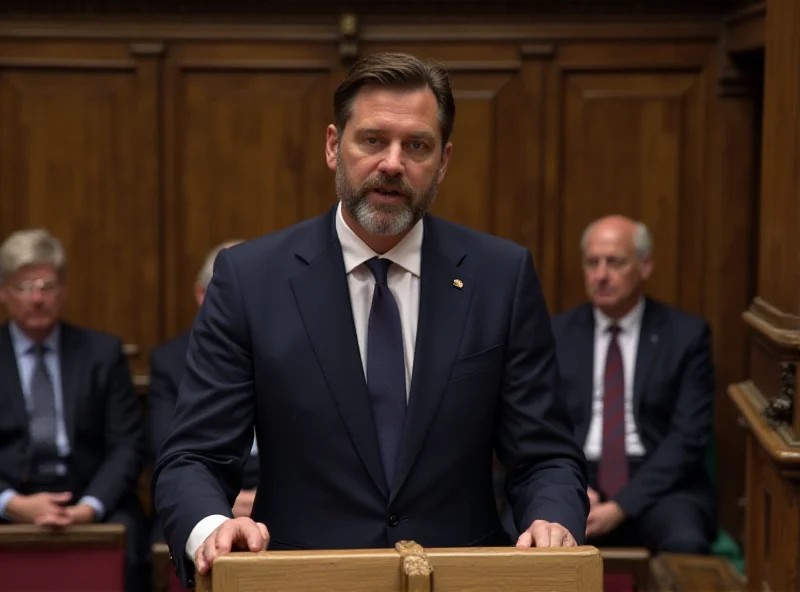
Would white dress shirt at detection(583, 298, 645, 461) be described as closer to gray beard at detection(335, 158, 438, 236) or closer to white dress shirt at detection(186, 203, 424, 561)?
white dress shirt at detection(186, 203, 424, 561)

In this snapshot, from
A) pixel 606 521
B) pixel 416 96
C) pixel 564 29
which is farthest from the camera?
pixel 564 29

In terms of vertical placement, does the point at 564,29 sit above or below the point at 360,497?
above

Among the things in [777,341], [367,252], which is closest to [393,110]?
[367,252]

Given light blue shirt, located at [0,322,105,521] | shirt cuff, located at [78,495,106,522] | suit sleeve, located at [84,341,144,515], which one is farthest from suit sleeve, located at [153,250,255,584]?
light blue shirt, located at [0,322,105,521]

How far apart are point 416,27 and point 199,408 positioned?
3.36 metres

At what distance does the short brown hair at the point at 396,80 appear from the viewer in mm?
2654

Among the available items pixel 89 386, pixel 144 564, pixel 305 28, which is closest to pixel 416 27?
pixel 305 28

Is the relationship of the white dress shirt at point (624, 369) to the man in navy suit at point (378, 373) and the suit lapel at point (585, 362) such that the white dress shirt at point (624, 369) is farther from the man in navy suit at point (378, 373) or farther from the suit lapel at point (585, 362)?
the man in navy suit at point (378, 373)

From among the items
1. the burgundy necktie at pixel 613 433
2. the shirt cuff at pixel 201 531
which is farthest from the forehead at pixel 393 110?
the burgundy necktie at pixel 613 433

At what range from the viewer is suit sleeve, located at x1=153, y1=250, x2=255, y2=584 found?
2586 mm

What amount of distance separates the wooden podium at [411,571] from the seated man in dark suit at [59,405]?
2.92m

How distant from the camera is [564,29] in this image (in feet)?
18.7

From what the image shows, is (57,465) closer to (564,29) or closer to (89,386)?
(89,386)

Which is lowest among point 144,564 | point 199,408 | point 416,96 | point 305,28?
point 144,564
